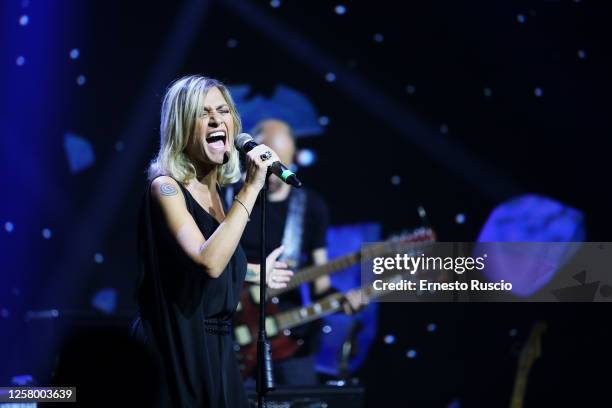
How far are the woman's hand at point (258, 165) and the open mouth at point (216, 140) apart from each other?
16 centimetres

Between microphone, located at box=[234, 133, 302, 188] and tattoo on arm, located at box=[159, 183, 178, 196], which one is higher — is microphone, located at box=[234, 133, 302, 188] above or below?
above

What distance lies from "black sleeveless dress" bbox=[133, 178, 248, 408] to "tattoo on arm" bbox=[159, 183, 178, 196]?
42mm

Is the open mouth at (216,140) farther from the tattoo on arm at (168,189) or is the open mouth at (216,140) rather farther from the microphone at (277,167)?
the tattoo on arm at (168,189)

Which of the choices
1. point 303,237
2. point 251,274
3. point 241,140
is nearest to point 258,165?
point 241,140

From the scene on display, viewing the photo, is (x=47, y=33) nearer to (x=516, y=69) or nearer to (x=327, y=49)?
(x=327, y=49)

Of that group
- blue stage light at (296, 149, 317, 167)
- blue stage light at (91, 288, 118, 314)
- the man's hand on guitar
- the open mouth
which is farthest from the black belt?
blue stage light at (91, 288, 118, 314)

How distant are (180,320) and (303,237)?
10.8 feet

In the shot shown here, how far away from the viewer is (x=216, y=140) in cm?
263

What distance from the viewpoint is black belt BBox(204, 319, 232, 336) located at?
2.46 meters

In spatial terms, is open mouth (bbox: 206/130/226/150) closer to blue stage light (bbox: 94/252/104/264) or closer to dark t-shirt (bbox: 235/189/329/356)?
dark t-shirt (bbox: 235/189/329/356)

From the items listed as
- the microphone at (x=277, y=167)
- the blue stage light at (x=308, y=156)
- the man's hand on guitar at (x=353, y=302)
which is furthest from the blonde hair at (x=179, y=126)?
the blue stage light at (x=308, y=156)

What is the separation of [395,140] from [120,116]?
218 centimetres

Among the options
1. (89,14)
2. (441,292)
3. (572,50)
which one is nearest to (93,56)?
(89,14)

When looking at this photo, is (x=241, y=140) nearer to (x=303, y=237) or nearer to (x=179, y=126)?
(x=179, y=126)
